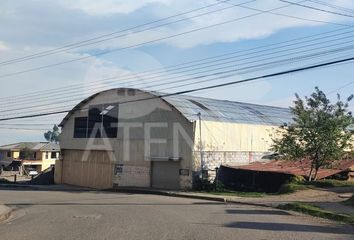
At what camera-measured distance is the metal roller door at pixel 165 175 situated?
106ft

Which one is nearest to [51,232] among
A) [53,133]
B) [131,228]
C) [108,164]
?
[131,228]

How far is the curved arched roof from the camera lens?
1298 inches

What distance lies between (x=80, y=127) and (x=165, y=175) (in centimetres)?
1002

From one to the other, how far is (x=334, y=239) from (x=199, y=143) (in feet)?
66.7

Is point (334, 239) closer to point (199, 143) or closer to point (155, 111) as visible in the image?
Answer: point (199, 143)

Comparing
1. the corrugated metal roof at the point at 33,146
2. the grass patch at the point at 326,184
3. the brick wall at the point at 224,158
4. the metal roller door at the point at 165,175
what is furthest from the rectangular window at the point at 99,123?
the corrugated metal roof at the point at 33,146

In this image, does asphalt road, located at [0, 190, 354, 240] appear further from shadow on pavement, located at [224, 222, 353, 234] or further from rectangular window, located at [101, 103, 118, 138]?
rectangular window, located at [101, 103, 118, 138]

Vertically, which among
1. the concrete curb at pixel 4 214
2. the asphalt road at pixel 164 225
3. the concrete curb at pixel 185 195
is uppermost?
the concrete curb at pixel 185 195

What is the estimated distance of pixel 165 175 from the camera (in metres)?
33.0

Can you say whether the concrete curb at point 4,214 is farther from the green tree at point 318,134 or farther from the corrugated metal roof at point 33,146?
the corrugated metal roof at point 33,146

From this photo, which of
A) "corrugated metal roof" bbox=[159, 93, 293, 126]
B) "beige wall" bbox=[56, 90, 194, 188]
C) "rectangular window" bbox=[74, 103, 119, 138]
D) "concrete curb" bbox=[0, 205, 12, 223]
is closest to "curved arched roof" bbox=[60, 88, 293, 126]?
"corrugated metal roof" bbox=[159, 93, 293, 126]

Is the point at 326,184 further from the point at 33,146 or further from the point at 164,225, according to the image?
the point at 33,146

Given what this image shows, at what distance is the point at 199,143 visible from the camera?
1240 inches

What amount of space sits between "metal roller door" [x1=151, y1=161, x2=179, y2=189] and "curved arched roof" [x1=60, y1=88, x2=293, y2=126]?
3471 millimetres
